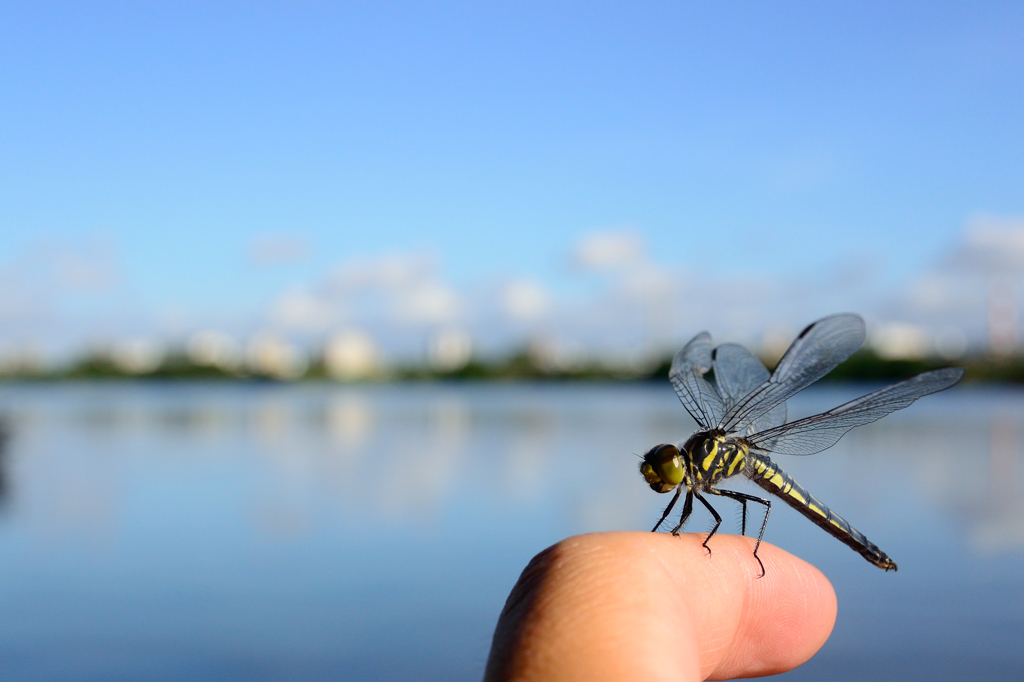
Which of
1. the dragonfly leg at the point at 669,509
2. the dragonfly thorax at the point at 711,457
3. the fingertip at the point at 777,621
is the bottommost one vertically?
the fingertip at the point at 777,621

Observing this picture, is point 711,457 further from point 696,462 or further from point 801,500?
point 801,500

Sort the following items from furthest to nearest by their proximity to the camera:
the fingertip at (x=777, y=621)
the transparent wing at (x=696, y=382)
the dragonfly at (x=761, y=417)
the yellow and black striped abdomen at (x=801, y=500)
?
1. the transparent wing at (x=696, y=382)
2. the yellow and black striped abdomen at (x=801, y=500)
3. the dragonfly at (x=761, y=417)
4. the fingertip at (x=777, y=621)

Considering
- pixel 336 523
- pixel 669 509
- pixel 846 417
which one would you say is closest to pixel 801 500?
pixel 846 417

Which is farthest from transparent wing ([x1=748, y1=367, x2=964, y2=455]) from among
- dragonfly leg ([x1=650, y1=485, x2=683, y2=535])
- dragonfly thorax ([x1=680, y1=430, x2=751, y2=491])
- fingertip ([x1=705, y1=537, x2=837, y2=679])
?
fingertip ([x1=705, y1=537, x2=837, y2=679])

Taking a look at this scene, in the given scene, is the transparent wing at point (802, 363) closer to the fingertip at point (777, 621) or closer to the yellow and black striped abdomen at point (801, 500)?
the yellow and black striped abdomen at point (801, 500)

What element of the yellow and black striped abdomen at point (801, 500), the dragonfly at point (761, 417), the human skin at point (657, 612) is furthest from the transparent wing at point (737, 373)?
the human skin at point (657, 612)

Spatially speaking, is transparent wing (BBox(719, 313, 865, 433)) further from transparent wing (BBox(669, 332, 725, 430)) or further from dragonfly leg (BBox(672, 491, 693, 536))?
dragonfly leg (BBox(672, 491, 693, 536))

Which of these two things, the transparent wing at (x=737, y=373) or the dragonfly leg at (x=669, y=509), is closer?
the dragonfly leg at (x=669, y=509)
